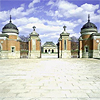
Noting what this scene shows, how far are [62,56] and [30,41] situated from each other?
7212 millimetres

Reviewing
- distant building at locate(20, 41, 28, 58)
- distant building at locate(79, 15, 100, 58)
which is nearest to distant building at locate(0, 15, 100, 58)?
distant building at locate(79, 15, 100, 58)

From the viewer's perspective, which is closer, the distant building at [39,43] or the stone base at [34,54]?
the distant building at [39,43]

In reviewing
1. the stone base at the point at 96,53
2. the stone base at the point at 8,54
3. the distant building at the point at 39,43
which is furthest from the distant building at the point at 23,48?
the stone base at the point at 96,53

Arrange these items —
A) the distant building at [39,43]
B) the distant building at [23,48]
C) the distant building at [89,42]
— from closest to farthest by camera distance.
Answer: the distant building at [39,43] → the distant building at [89,42] → the distant building at [23,48]

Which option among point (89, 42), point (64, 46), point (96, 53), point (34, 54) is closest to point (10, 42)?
point (34, 54)

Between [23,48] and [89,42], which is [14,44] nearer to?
[23,48]

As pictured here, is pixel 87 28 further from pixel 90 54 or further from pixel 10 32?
pixel 10 32

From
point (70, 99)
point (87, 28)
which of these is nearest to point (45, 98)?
point (70, 99)

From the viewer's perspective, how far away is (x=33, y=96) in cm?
327

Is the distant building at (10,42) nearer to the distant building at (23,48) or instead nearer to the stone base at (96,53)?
the distant building at (23,48)

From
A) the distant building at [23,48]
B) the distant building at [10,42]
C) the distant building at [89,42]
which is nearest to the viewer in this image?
the distant building at [10,42]

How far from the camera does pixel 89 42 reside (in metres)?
21.8

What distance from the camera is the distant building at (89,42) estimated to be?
2078 centimetres

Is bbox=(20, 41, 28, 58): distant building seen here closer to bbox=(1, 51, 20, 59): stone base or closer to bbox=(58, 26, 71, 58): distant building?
bbox=(1, 51, 20, 59): stone base
